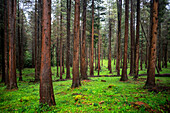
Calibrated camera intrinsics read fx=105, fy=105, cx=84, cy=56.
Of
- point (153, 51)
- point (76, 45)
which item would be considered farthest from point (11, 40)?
point (153, 51)

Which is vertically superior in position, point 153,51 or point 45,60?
point 153,51

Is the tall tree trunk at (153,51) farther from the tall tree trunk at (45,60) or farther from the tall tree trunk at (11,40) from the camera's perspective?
the tall tree trunk at (11,40)

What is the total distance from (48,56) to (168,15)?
35078 mm

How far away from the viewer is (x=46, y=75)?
6012mm

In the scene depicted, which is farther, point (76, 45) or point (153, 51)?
point (76, 45)

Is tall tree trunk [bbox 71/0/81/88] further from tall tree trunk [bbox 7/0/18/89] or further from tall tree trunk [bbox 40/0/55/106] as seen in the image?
tall tree trunk [bbox 7/0/18/89]

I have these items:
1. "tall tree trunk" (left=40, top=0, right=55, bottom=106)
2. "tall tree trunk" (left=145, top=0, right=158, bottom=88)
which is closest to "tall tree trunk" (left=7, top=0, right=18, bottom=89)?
"tall tree trunk" (left=40, top=0, right=55, bottom=106)

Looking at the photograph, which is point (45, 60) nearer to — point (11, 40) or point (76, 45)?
point (76, 45)

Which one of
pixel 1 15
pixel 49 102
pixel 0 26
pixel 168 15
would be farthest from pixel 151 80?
pixel 168 15

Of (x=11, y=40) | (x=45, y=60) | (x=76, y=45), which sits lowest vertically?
(x=45, y=60)

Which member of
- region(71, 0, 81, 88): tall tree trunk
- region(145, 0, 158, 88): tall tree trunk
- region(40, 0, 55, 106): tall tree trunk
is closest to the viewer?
region(40, 0, 55, 106): tall tree trunk

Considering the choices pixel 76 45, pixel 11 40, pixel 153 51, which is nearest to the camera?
pixel 153 51

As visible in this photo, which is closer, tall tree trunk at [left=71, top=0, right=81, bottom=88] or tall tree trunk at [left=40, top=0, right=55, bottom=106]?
tall tree trunk at [left=40, top=0, right=55, bottom=106]

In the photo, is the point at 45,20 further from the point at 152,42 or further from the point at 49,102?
the point at 152,42
